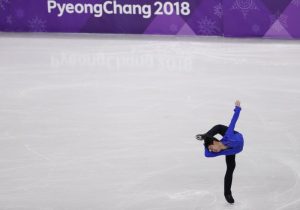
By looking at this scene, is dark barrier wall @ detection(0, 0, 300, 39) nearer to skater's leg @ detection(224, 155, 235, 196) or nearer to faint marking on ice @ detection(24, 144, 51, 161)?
faint marking on ice @ detection(24, 144, 51, 161)

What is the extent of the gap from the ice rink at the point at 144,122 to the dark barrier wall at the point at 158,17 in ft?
0.96

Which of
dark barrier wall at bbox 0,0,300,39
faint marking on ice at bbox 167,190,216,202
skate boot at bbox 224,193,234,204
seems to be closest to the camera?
skate boot at bbox 224,193,234,204

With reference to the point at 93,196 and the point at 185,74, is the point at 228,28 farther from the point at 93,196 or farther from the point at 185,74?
the point at 93,196

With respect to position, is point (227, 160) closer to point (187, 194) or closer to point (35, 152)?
point (187, 194)

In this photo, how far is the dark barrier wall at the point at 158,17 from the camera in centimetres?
Result: 1069

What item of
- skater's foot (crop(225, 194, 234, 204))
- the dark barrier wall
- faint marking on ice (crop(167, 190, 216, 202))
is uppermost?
skater's foot (crop(225, 194, 234, 204))

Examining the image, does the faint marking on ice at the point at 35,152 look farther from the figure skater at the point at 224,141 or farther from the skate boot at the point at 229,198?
the figure skater at the point at 224,141

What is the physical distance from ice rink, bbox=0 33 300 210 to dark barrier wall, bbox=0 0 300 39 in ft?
0.96

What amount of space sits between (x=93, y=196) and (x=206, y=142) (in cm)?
133

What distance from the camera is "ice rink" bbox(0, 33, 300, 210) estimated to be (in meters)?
4.99

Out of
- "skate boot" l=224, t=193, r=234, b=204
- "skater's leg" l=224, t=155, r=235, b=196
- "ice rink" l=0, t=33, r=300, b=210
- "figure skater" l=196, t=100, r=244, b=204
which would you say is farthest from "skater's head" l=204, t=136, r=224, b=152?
"ice rink" l=0, t=33, r=300, b=210

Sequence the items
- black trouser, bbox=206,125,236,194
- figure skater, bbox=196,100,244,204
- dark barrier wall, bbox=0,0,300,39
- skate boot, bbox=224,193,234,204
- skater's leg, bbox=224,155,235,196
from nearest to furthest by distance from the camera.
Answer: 1. figure skater, bbox=196,100,244,204
2. black trouser, bbox=206,125,236,194
3. skater's leg, bbox=224,155,235,196
4. skate boot, bbox=224,193,234,204
5. dark barrier wall, bbox=0,0,300,39

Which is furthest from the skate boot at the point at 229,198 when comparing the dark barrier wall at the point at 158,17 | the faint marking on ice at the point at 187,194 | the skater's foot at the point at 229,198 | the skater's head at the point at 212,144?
the dark barrier wall at the point at 158,17

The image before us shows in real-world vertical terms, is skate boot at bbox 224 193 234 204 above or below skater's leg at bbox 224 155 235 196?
below
